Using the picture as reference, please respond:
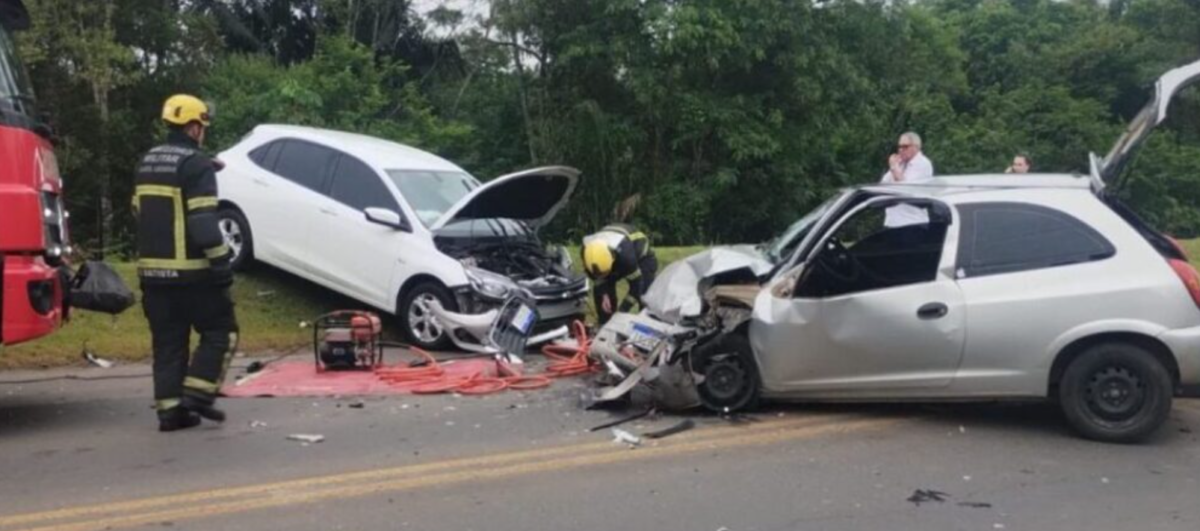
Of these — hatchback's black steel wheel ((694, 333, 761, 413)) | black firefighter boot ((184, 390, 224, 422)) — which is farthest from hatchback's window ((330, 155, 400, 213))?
hatchback's black steel wheel ((694, 333, 761, 413))

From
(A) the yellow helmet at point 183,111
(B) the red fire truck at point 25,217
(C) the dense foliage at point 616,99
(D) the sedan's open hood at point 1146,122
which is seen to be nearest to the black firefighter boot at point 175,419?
(B) the red fire truck at point 25,217

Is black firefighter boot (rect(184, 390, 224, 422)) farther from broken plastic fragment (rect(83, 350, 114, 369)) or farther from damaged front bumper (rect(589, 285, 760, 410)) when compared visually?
broken plastic fragment (rect(83, 350, 114, 369))

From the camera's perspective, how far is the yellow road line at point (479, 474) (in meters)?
5.41

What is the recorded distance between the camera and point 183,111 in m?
7.32

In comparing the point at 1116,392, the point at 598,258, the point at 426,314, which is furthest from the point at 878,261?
the point at 426,314

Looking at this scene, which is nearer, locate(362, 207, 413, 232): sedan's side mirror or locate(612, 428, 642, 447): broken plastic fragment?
locate(612, 428, 642, 447): broken plastic fragment

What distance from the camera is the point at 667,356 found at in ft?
24.8

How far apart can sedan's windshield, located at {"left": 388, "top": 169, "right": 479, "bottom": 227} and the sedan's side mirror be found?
0.17 m

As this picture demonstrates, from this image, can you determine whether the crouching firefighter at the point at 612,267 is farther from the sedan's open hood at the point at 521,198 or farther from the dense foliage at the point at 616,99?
the dense foliage at the point at 616,99

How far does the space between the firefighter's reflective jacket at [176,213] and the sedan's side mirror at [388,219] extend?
11.0 ft

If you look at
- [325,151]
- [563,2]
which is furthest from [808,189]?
[325,151]

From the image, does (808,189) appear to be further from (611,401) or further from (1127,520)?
(1127,520)

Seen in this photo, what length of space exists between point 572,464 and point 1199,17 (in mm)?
34256

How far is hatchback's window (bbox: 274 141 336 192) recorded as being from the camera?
11.5 m
